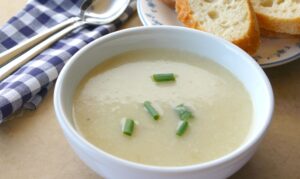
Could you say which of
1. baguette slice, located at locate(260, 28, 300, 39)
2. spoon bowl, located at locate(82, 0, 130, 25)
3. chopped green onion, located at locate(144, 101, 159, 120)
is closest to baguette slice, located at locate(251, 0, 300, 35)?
baguette slice, located at locate(260, 28, 300, 39)

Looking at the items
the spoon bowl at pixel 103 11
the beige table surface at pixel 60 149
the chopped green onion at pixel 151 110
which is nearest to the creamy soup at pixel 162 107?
the chopped green onion at pixel 151 110

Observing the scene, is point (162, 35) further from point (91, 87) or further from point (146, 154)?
point (146, 154)

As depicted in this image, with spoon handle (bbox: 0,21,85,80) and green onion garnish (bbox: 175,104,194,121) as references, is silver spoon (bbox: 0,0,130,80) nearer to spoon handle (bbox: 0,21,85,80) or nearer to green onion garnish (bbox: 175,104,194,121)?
spoon handle (bbox: 0,21,85,80)

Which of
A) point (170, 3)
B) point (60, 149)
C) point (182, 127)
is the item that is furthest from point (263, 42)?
point (60, 149)

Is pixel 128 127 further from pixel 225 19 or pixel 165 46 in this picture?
pixel 225 19

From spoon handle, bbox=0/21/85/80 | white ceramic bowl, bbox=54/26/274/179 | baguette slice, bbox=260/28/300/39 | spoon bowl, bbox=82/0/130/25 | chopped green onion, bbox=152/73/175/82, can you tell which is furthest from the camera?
spoon bowl, bbox=82/0/130/25

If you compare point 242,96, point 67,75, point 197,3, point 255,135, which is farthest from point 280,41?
point 67,75
